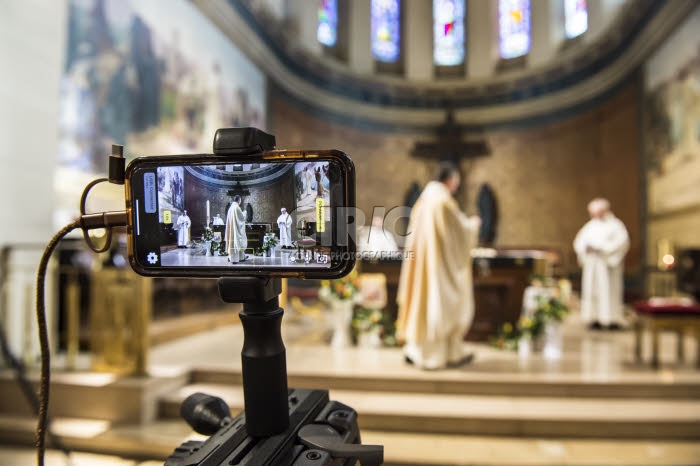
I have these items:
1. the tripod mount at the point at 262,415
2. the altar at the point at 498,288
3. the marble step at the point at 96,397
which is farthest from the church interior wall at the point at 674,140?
the tripod mount at the point at 262,415

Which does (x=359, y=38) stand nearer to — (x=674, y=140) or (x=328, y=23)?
(x=328, y=23)

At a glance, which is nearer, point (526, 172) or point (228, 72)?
point (228, 72)

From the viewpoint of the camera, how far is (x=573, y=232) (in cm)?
948

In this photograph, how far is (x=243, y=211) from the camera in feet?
2.09

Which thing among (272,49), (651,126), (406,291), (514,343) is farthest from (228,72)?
(651,126)

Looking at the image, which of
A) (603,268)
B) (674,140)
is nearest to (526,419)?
(603,268)

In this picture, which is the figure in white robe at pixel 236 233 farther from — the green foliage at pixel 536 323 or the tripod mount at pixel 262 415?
the green foliage at pixel 536 323

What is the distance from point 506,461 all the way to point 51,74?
463 centimetres

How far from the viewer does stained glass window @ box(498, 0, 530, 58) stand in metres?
9.70

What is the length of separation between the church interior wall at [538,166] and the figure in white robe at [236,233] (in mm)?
7691

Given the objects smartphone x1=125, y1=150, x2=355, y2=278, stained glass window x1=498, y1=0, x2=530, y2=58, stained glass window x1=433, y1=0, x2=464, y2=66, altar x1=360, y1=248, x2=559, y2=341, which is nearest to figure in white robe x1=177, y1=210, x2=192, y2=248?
smartphone x1=125, y1=150, x2=355, y2=278

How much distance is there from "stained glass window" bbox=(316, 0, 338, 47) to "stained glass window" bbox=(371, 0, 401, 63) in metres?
0.91

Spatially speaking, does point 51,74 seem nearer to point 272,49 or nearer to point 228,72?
point 228,72

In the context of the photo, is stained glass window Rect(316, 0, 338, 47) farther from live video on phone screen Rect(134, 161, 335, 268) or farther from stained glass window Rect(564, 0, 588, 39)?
live video on phone screen Rect(134, 161, 335, 268)
